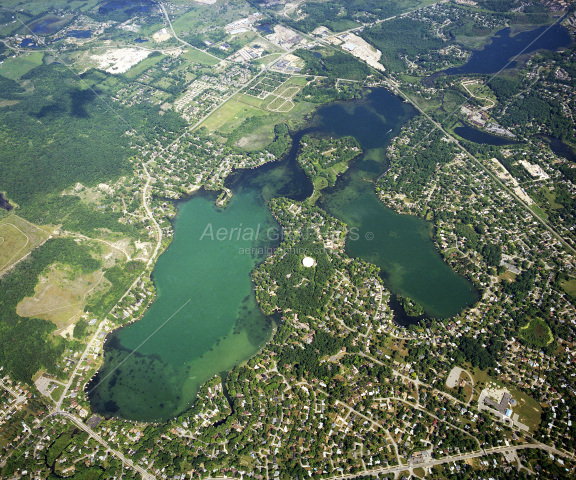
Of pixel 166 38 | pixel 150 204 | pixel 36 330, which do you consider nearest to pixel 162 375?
pixel 36 330

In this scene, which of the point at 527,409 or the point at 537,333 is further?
the point at 537,333

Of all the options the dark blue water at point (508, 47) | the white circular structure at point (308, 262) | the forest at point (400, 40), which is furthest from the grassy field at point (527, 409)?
the forest at point (400, 40)

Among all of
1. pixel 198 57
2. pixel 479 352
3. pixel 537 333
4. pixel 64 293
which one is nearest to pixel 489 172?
pixel 537 333

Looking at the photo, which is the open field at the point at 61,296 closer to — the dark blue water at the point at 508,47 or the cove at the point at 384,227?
the cove at the point at 384,227

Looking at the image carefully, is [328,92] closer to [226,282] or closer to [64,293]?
[226,282]

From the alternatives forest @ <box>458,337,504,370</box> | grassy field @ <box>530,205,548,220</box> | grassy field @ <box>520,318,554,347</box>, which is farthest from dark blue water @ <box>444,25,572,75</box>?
forest @ <box>458,337,504,370</box>

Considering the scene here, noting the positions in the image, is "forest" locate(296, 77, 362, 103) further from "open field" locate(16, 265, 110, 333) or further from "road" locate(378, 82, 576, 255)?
"open field" locate(16, 265, 110, 333)
